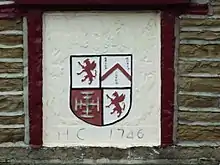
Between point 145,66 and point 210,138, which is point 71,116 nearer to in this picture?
point 145,66

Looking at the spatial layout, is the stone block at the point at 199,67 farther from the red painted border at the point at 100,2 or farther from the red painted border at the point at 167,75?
the red painted border at the point at 100,2

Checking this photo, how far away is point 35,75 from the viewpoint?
4.76 meters

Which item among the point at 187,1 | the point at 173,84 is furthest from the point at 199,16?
the point at 173,84

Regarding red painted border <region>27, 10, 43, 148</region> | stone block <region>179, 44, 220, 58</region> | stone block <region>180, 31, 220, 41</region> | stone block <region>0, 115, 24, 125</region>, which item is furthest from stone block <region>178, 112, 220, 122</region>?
stone block <region>0, 115, 24, 125</region>

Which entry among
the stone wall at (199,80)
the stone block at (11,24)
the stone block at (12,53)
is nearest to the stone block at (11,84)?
the stone block at (12,53)

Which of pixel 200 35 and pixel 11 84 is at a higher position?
pixel 200 35

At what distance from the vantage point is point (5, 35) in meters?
4.70

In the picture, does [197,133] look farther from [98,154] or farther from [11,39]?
[11,39]

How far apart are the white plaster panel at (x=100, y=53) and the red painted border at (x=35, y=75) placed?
0.04m

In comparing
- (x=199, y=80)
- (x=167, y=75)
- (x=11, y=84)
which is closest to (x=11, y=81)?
(x=11, y=84)

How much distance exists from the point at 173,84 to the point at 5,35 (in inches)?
52.7

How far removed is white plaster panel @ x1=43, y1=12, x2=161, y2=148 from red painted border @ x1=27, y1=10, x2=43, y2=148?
0.13ft

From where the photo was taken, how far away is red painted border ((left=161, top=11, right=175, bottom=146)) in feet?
15.4

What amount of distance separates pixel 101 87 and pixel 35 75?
516 millimetres
